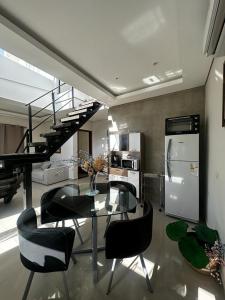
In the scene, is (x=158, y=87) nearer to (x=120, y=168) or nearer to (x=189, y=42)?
(x=189, y=42)

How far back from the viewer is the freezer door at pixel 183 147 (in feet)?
9.70

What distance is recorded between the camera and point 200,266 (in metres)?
1.73

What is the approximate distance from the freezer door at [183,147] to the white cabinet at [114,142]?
5.25 feet

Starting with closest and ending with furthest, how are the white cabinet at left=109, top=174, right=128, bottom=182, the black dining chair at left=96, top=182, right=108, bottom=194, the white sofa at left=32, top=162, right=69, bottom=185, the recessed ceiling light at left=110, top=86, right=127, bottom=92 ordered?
the black dining chair at left=96, top=182, right=108, bottom=194, the recessed ceiling light at left=110, top=86, right=127, bottom=92, the white cabinet at left=109, top=174, right=128, bottom=182, the white sofa at left=32, top=162, right=69, bottom=185

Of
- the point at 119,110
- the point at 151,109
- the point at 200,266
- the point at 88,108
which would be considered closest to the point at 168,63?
the point at 151,109

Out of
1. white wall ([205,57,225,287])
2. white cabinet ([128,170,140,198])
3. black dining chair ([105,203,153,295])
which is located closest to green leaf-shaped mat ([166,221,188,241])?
white wall ([205,57,225,287])

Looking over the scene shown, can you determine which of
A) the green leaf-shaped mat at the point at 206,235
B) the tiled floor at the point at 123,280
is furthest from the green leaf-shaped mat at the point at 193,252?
the tiled floor at the point at 123,280

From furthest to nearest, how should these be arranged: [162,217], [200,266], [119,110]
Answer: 1. [119,110]
2. [162,217]
3. [200,266]

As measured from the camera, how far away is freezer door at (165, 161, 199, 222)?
9.78 ft

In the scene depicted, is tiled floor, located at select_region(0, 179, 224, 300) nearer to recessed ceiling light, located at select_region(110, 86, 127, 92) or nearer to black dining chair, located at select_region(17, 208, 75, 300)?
black dining chair, located at select_region(17, 208, 75, 300)

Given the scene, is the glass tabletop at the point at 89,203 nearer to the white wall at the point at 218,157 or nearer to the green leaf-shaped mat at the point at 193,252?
the green leaf-shaped mat at the point at 193,252

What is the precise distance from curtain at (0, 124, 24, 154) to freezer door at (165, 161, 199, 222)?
651 cm

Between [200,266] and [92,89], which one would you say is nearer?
[200,266]

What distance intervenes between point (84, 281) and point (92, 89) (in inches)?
130
